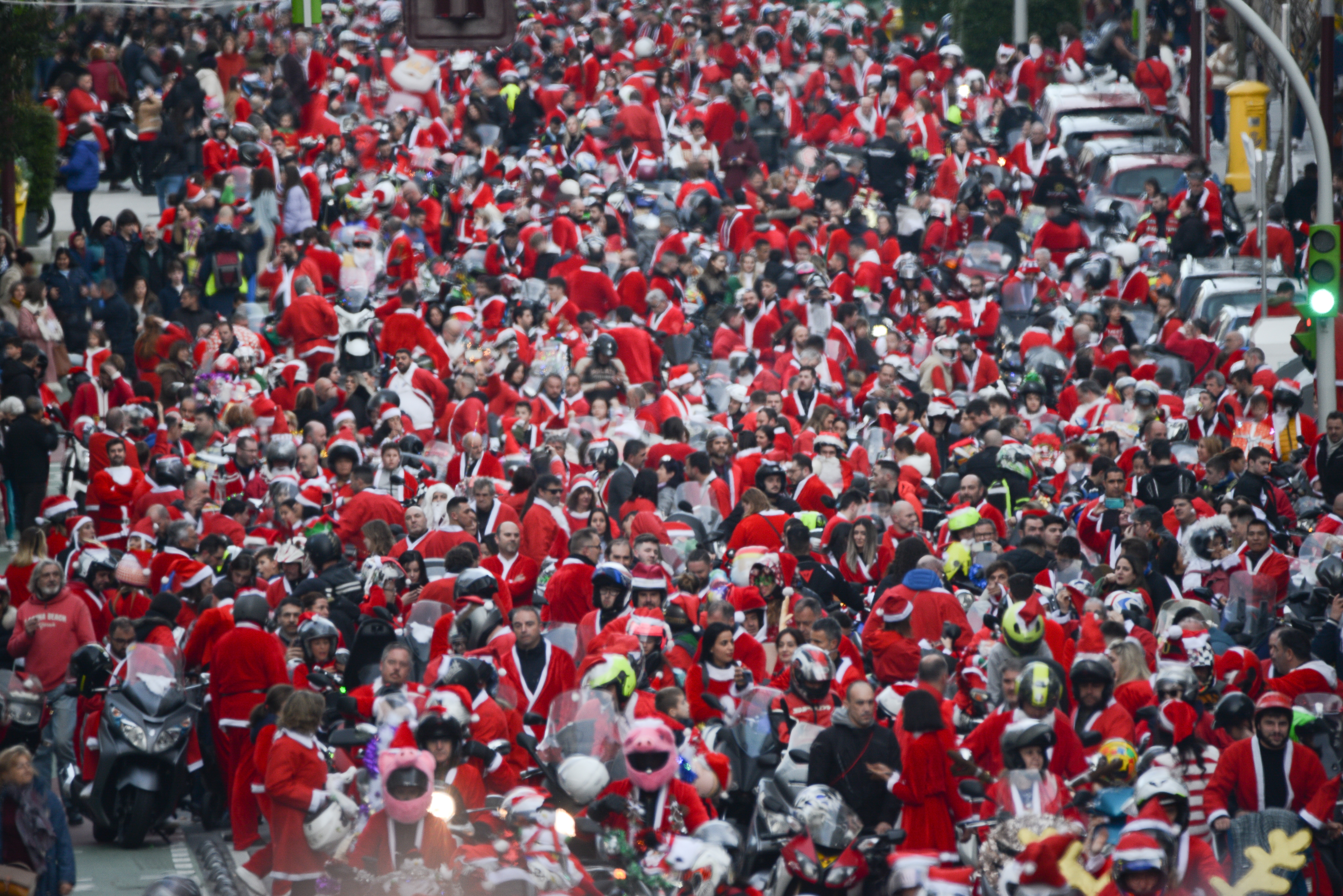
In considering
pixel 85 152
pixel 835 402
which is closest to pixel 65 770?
pixel 835 402

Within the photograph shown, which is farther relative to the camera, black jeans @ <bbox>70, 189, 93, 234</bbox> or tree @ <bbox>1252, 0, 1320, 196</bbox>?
tree @ <bbox>1252, 0, 1320, 196</bbox>

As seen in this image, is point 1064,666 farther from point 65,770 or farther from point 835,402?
point 835,402

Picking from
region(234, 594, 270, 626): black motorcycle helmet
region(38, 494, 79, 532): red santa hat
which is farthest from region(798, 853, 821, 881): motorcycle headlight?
region(38, 494, 79, 532): red santa hat

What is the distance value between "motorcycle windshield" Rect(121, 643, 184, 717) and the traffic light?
9044mm

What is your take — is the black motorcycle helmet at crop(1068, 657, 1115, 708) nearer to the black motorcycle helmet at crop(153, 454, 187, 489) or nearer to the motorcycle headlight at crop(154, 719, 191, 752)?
the motorcycle headlight at crop(154, 719, 191, 752)

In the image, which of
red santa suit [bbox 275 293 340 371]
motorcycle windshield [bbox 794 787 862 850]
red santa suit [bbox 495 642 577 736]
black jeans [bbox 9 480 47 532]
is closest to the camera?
motorcycle windshield [bbox 794 787 862 850]

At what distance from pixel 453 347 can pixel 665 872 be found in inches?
501

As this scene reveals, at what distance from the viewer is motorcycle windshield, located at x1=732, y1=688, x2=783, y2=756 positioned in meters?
10.7

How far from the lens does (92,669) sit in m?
12.8

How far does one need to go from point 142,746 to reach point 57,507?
3.86 m

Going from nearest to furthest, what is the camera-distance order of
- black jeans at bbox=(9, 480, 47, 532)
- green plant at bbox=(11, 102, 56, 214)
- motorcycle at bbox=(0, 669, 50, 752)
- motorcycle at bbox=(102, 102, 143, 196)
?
1. motorcycle at bbox=(0, 669, 50, 752)
2. black jeans at bbox=(9, 480, 47, 532)
3. green plant at bbox=(11, 102, 56, 214)
4. motorcycle at bbox=(102, 102, 143, 196)

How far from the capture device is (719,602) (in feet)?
40.2

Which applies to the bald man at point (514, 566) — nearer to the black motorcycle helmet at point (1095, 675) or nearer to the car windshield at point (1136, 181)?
the black motorcycle helmet at point (1095, 675)

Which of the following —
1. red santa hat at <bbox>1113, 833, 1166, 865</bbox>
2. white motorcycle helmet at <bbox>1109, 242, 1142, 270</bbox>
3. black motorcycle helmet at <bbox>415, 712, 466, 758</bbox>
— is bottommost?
red santa hat at <bbox>1113, 833, 1166, 865</bbox>
